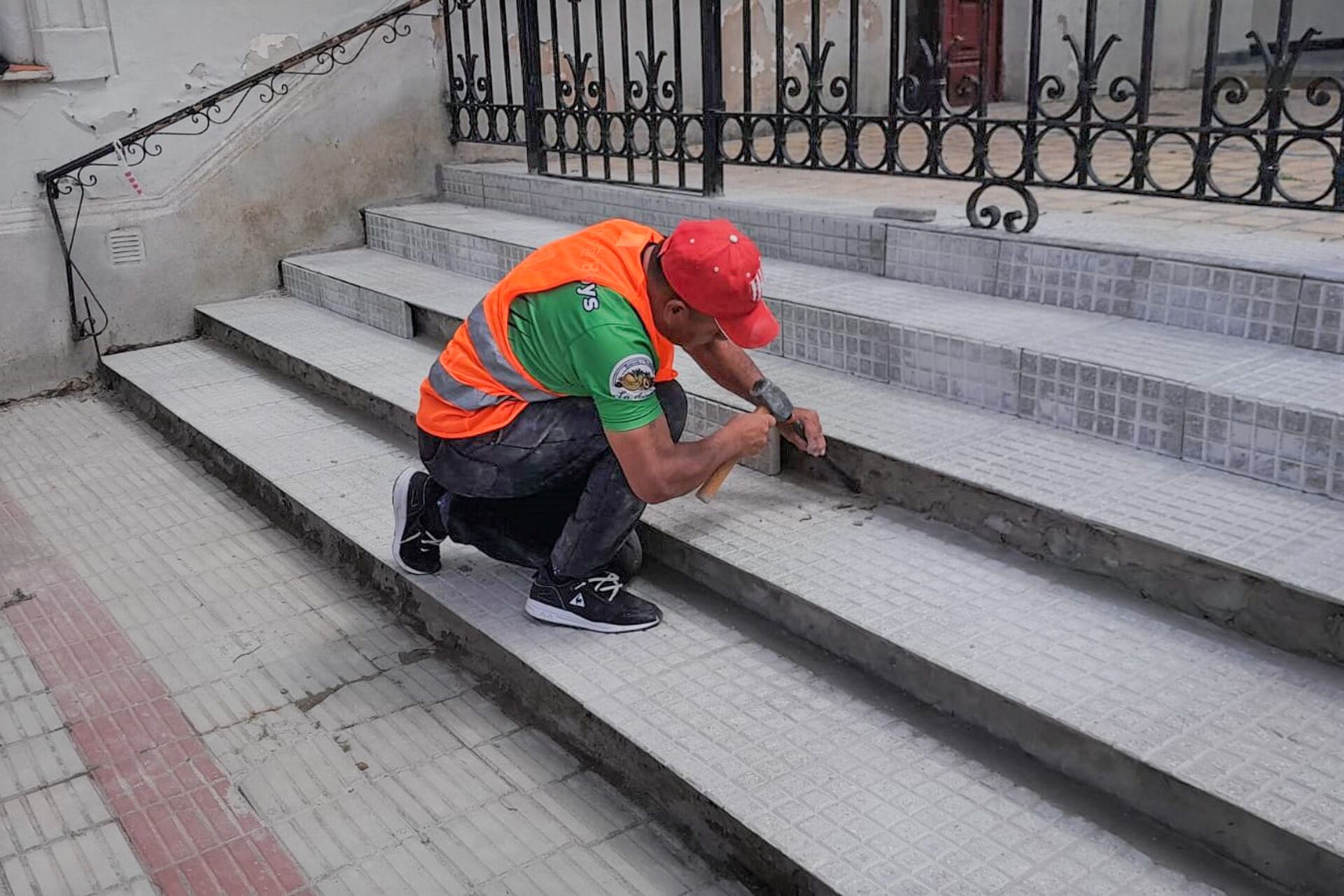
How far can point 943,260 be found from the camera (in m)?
4.18

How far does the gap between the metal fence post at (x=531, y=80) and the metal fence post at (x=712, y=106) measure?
130 cm

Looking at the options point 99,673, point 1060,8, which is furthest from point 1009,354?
point 1060,8

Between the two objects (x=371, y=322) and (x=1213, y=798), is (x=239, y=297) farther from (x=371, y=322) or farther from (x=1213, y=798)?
(x=1213, y=798)

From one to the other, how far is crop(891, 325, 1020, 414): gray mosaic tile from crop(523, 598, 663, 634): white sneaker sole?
47.6 inches

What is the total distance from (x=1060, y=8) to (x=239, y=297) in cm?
663

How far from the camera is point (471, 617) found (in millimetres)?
3098

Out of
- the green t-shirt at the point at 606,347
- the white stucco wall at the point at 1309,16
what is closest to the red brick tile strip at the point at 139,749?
the green t-shirt at the point at 606,347

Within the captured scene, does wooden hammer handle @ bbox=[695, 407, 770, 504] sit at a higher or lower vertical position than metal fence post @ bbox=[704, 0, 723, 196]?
lower

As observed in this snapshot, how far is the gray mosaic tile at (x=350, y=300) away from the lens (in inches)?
212

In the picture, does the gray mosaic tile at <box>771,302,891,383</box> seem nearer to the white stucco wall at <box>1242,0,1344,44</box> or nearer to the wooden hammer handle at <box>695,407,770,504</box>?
the wooden hammer handle at <box>695,407,770,504</box>

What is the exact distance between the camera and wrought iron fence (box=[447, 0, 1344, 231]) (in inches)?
144

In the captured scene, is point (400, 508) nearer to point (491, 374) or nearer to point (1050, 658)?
point (491, 374)

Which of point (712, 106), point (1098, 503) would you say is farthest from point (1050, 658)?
point (712, 106)

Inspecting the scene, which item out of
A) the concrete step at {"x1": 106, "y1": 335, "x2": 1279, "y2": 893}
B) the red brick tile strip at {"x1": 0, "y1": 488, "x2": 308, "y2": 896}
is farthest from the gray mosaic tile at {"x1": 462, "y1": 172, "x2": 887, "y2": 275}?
the red brick tile strip at {"x1": 0, "y1": 488, "x2": 308, "y2": 896}
